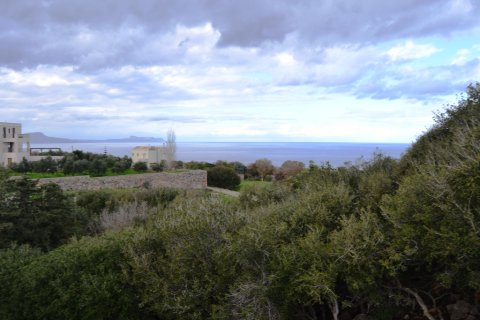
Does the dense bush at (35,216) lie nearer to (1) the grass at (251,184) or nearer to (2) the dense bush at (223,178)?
(1) the grass at (251,184)

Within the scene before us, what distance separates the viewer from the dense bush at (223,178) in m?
37.5

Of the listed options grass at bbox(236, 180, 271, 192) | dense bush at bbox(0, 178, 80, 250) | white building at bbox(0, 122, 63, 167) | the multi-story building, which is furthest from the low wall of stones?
the multi-story building

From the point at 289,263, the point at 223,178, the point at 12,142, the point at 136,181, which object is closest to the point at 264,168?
the point at 223,178

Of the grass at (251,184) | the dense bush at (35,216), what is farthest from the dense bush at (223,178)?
the dense bush at (35,216)

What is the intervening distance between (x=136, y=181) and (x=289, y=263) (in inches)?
993

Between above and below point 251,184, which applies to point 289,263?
below

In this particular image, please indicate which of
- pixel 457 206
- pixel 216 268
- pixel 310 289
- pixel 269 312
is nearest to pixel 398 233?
pixel 457 206

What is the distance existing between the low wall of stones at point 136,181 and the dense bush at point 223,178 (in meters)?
2.33

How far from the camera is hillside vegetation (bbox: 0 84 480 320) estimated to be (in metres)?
5.62

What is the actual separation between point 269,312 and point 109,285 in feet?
9.89

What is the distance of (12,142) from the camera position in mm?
36781

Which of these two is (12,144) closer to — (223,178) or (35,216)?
(223,178)

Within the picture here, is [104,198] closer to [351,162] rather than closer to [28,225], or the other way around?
[28,225]

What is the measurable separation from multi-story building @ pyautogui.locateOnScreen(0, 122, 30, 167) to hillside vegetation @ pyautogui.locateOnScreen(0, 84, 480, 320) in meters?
31.6
